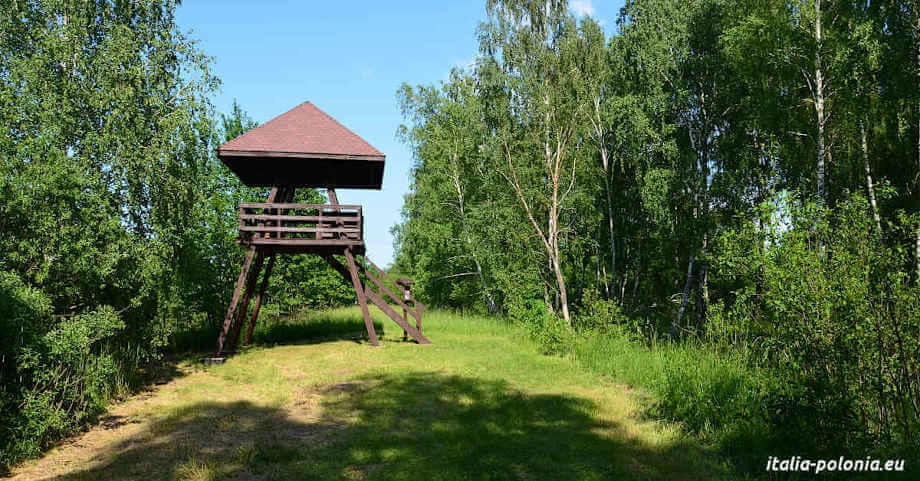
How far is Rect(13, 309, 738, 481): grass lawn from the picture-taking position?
20.6ft

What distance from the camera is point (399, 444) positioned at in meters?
7.26

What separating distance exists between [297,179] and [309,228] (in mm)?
1855

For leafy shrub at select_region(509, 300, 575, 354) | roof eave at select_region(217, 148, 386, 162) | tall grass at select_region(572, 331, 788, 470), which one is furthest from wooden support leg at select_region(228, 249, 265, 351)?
tall grass at select_region(572, 331, 788, 470)

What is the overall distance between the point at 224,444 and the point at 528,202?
17799mm

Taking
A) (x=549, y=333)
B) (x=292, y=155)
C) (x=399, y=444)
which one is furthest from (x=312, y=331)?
(x=399, y=444)

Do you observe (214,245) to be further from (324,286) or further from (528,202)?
(528,202)

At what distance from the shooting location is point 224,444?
7.28 meters

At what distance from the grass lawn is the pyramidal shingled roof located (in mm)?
5564

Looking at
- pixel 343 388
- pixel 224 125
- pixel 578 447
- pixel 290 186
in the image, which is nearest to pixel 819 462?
pixel 578 447

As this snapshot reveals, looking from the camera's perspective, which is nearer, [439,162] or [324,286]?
[324,286]

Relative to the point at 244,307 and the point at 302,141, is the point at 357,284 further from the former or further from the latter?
the point at 302,141

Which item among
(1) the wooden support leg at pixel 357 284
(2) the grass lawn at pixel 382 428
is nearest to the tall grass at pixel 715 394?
(2) the grass lawn at pixel 382 428

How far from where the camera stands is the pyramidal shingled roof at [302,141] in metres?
13.8

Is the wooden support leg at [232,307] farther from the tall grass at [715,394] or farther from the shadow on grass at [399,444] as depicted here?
the tall grass at [715,394]
